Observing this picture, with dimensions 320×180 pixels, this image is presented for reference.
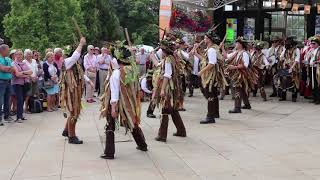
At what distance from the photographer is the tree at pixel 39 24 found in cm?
3566

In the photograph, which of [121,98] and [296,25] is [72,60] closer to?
[121,98]

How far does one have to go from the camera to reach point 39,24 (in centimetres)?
3594

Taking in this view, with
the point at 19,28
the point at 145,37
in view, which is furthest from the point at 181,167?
the point at 145,37

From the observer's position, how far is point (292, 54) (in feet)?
48.8

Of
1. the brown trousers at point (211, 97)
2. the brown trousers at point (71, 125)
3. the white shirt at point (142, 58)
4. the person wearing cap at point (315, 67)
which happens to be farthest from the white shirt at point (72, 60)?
the white shirt at point (142, 58)

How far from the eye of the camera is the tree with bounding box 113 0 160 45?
196 feet

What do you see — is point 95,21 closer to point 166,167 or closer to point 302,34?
point 302,34

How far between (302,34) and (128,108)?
12.9m

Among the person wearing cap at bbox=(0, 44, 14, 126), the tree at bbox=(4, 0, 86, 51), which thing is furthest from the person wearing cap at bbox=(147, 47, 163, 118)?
the tree at bbox=(4, 0, 86, 51)

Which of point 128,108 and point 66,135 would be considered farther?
point 66,135

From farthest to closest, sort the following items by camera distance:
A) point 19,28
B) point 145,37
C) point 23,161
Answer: point 145,37 → point 19,28 → point 23,161

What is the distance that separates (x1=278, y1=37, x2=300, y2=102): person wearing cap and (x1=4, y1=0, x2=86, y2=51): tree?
22.4m

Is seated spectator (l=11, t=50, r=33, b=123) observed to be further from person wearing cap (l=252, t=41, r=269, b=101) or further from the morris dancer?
the morris dancer

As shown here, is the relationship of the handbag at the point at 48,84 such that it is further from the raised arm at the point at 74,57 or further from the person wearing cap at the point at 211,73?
the raised arm at the point at 74,57
